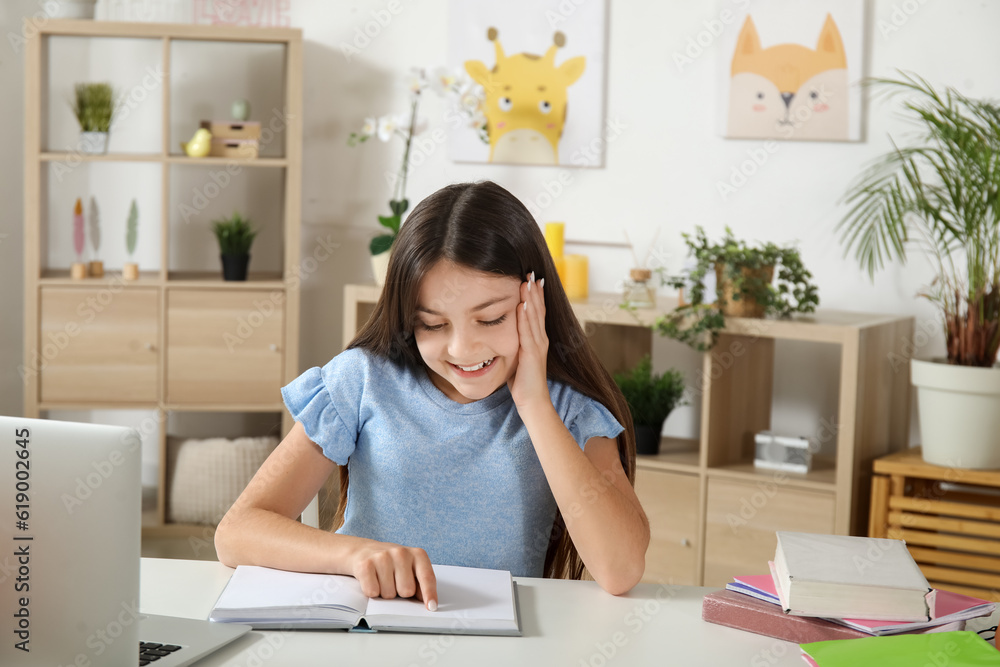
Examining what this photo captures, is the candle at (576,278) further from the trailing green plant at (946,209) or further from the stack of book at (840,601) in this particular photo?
the stack of book at (840,601)

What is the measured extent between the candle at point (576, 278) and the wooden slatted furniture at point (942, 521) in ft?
3.11

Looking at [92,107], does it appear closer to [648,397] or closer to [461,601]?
[648,397]

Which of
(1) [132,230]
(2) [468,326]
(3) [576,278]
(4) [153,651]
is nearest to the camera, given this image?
(4) [153,651]

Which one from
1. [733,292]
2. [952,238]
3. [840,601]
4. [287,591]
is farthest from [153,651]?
[952,238]

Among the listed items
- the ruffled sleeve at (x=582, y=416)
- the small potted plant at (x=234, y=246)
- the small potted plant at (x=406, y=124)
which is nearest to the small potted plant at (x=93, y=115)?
the small potted plant at (x=234, y=246)

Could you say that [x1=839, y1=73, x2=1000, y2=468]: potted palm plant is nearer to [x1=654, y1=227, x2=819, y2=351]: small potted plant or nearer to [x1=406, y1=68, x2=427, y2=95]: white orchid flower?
[x1=654, y1=227, x2=819, y2=351]: small potted plant

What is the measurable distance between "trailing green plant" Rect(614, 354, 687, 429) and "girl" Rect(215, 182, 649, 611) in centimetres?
118

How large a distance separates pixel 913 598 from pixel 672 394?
1.61 meters

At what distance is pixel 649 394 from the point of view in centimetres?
271

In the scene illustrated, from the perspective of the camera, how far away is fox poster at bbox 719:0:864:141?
2748mm

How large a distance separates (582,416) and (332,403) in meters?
0.37

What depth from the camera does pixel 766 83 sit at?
2.84 m

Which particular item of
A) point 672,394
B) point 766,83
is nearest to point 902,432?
point 672,394

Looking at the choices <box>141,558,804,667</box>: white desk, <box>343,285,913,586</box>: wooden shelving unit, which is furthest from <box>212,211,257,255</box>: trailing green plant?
<box>141,558,804,667</box>: white desk
